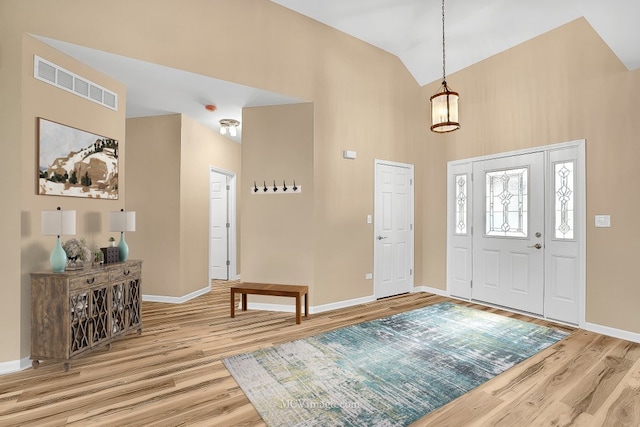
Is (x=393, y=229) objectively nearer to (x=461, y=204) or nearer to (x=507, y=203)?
(x=461, y=204)

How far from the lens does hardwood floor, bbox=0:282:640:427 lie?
2.16 metres

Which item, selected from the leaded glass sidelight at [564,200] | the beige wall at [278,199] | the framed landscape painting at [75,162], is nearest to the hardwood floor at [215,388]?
the beige wall at [278,199]

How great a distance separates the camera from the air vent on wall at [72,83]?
9.70 ft

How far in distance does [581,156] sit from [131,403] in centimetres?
497

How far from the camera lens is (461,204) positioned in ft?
17.2

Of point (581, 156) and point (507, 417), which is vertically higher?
point (581, 156)

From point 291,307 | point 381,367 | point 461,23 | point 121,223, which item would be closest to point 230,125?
point 121,223

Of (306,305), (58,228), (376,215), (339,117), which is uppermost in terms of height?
(339,117)

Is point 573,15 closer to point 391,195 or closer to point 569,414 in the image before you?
point 391,195

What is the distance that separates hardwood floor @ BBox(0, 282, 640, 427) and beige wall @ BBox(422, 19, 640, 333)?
2.27 feet

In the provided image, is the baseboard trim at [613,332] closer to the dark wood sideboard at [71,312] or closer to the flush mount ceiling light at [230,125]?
the dark wood sideboard at [71,312]

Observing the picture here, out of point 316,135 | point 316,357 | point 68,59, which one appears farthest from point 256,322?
point 68,59

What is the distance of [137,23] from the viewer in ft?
10.7

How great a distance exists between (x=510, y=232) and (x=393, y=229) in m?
1.62
